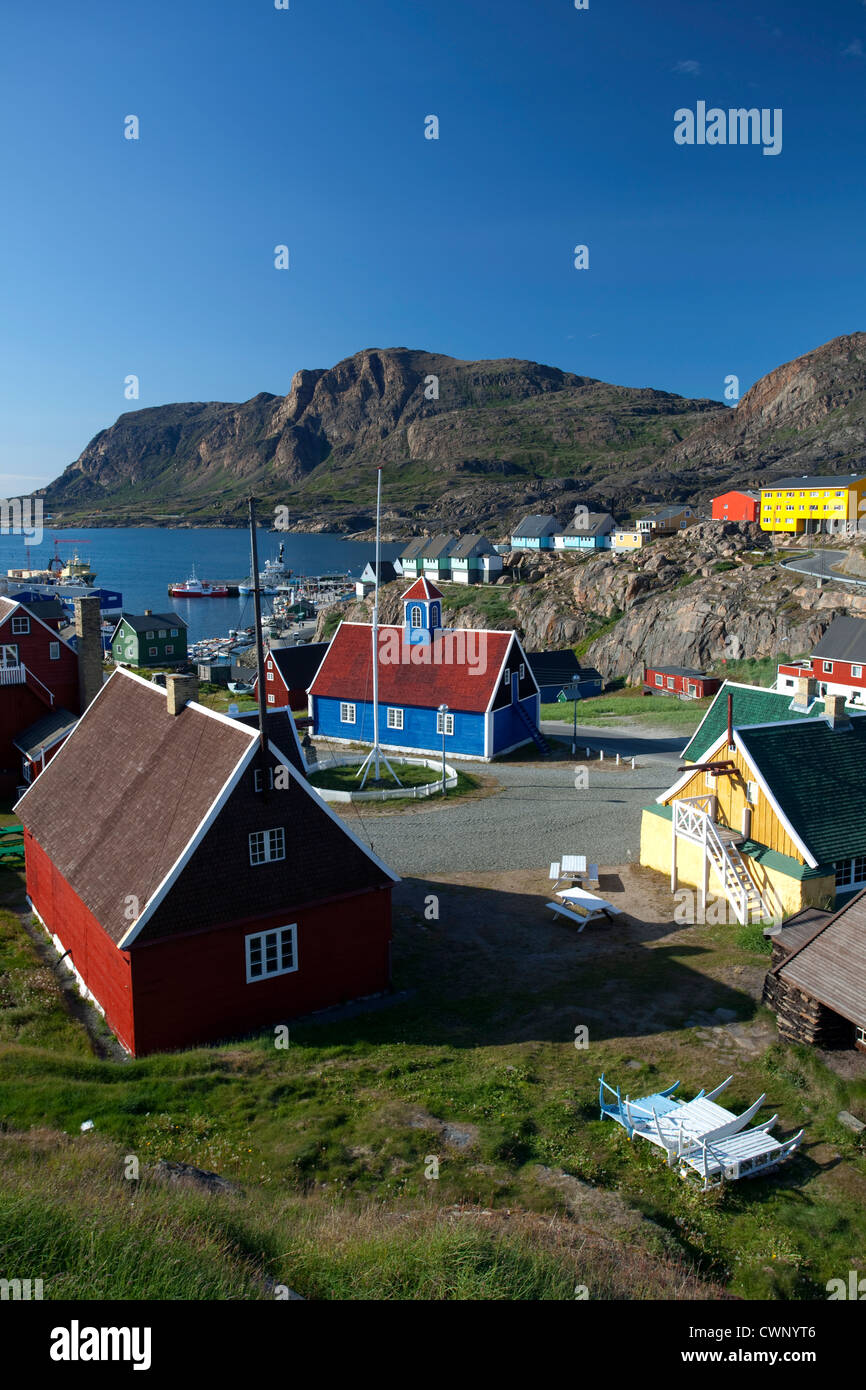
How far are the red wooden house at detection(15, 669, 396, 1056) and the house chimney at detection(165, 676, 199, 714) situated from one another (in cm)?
3

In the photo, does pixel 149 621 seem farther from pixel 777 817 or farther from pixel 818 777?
pixel 777 817

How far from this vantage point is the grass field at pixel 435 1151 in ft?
25.3

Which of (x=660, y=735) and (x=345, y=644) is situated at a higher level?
(x=345, y=644)

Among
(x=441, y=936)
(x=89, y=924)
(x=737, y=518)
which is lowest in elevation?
(x=441, y=936)

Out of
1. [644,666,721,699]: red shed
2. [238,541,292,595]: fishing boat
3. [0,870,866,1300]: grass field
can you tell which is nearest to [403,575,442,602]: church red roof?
[0,870,866,1300]: grass field

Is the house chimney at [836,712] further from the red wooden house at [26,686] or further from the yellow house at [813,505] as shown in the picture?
the yellow house at [813,505]

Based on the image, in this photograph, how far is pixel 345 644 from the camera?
47875 mm

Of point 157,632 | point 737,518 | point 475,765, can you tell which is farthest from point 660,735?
point 737,518

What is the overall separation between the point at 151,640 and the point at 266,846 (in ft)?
258

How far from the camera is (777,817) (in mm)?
22250

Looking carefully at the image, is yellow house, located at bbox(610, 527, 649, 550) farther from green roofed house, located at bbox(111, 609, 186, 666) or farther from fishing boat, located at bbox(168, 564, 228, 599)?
fishing boat, located at bbox(168, 564, 228, 599)

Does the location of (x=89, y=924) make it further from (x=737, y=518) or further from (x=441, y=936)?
(x=737, y=518)

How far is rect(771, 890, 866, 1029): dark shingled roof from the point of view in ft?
49.9
